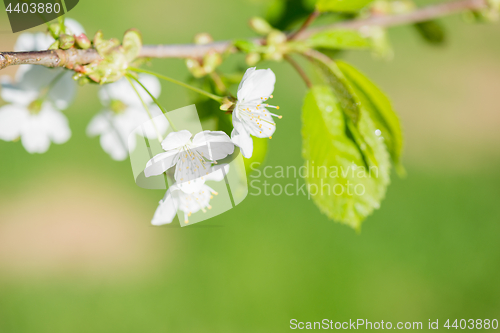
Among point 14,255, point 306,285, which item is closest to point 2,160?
point 14,255

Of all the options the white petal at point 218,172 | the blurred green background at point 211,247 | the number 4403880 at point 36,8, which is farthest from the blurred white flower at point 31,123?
the blurred green background at point 211,247

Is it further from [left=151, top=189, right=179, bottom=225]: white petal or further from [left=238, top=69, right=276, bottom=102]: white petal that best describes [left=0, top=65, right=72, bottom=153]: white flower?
[left=238, top=69, right=276, bottom=102]: white petal

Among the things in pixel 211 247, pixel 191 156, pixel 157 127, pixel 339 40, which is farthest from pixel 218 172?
pixel 211 247

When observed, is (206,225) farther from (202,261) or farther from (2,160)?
(2,160)

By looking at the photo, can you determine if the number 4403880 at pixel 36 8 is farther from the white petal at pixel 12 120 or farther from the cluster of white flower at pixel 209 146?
the cluster of white flower at pixel 209 146

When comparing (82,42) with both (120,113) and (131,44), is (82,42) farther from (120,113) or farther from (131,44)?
(120,113)

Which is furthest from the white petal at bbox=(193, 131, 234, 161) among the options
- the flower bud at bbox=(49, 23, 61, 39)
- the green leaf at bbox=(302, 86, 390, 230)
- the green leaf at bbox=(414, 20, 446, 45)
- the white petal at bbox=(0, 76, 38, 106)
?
the green leaf at bbox=(414, 20, 446, 45)

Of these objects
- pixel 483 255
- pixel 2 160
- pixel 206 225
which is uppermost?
pixel 2 160
